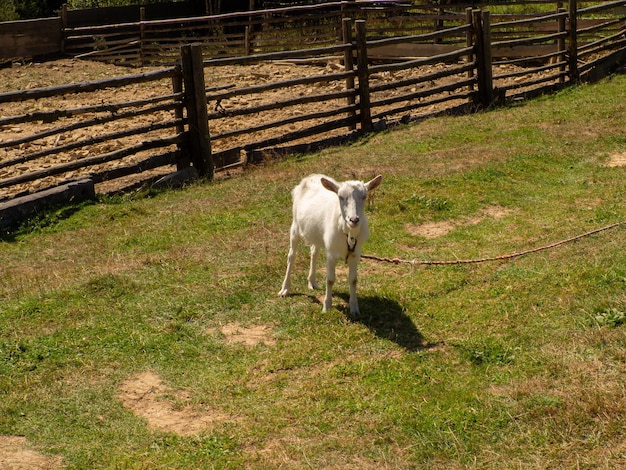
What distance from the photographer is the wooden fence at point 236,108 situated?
11039 mm

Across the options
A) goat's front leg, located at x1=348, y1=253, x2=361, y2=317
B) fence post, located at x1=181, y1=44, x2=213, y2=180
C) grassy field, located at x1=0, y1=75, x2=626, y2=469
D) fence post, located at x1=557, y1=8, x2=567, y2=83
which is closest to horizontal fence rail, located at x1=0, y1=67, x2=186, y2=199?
fence post, located at x1=181, y1=44, x2=213, y2=180

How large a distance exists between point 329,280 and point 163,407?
180 cm

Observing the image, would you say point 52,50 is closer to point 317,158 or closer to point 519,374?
point 317,158

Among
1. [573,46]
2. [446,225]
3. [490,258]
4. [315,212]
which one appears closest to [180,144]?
[446,225]

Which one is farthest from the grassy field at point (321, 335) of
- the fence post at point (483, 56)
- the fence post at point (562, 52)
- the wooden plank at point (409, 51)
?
the wooden plank at point (409, 51)

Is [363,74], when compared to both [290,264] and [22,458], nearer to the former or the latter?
[290,264]

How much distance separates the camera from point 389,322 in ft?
21.7

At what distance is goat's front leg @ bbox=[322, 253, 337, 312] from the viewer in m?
6.73

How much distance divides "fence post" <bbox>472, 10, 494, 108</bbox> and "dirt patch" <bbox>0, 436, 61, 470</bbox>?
11376mm

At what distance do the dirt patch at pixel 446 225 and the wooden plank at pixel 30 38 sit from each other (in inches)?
693

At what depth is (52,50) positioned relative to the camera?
78.7 feet

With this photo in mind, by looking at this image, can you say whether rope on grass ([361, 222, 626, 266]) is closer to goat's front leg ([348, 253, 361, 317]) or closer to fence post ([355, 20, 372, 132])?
goat's front leg ([348, 253, 361, 317])

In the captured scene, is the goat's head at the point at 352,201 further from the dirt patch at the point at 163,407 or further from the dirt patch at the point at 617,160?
the dirt patch at the point at 617,160

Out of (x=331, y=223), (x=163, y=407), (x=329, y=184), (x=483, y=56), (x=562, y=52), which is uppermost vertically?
(x=483, y=56)
